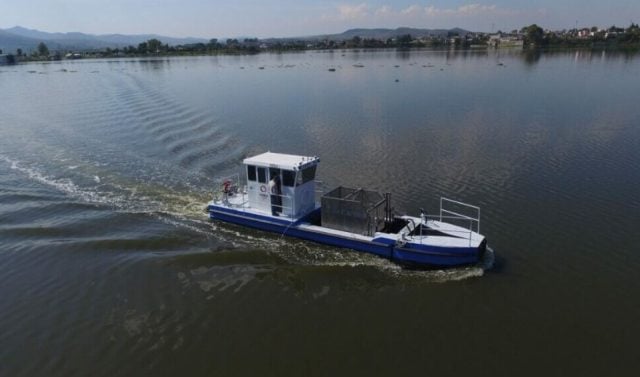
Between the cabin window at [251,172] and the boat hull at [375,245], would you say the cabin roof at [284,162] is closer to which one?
the cabin window at [251,172]

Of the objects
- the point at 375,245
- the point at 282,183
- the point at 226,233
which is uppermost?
the point at 282,183

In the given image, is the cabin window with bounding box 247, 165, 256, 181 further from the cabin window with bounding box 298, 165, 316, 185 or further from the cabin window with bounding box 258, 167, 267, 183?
the cabin window with bounding box 298, 165, 316, 185

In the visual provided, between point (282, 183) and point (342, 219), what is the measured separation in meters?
3.00

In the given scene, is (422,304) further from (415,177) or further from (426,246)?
(415,177)

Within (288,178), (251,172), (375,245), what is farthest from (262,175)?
(375,245)

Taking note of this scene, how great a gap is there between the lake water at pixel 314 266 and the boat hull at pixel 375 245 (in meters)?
0.42

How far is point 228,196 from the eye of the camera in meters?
21.1

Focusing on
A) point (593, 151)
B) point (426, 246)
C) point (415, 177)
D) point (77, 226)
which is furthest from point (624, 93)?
point (77, 226)

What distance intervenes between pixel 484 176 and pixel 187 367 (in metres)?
19.1

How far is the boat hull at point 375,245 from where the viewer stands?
15.6m

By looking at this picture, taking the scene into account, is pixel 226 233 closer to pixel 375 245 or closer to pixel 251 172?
pixel 251 172

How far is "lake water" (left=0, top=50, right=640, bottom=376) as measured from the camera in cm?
1181

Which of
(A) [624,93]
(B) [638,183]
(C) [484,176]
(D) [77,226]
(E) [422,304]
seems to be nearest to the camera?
(E) [422,304]

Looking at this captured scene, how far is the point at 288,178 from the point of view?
719 inches
